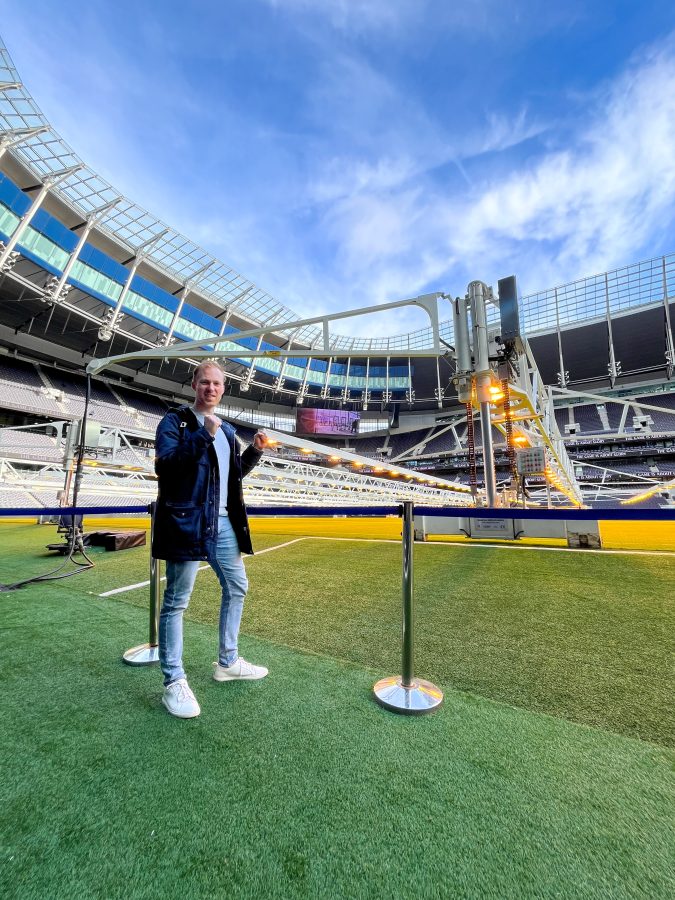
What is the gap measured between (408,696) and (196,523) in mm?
1426

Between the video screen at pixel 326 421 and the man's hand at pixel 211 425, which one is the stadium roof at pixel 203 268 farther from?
the man's hand at pixel 211 425

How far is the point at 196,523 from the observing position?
1829 millimetres

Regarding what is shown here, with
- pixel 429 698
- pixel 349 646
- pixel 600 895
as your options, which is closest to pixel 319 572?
pixel 349 646

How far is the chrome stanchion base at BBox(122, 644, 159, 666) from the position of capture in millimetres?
2352

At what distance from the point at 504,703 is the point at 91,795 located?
6.06ft

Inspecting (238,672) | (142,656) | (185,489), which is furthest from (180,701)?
(185,489)

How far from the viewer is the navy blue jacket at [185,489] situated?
180 cm

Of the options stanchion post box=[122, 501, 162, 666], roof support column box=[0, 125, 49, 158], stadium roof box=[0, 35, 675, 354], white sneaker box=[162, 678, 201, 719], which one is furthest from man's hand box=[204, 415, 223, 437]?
roof support column box=[0, 125, 49, 158]

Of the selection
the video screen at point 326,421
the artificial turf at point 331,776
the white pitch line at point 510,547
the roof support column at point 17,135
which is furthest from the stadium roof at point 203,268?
the artificial turf at point 331,776

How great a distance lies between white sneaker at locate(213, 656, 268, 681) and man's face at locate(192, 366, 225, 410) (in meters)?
1.51

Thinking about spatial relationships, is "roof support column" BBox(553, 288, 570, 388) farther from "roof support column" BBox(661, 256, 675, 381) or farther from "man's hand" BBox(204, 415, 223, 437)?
"man's hand" BBox(204, 415, 223, 437)

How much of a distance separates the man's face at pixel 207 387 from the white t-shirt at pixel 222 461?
0.07m

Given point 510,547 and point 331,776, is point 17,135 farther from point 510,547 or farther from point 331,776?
point 331,776

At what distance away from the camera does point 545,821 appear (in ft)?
3.91
